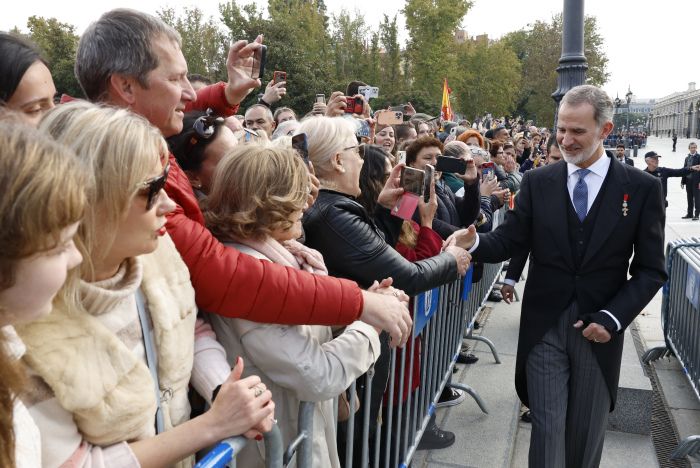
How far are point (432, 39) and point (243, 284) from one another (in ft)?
125

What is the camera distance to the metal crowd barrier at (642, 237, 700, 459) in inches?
173

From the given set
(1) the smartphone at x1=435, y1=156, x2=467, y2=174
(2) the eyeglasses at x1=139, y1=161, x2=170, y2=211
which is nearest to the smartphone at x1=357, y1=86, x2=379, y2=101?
(1) the smartphone at x1=435, y1=156, x2=467, y2=174

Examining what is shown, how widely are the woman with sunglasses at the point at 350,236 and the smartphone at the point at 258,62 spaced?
467mm

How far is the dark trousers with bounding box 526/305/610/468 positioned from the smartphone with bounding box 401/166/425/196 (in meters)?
1.08

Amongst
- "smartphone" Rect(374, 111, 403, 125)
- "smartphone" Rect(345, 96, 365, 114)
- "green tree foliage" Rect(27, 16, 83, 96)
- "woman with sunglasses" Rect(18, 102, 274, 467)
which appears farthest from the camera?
"green tree foliage" Rect(27, 16, 83, 96)

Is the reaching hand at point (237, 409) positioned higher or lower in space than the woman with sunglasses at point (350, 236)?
lower

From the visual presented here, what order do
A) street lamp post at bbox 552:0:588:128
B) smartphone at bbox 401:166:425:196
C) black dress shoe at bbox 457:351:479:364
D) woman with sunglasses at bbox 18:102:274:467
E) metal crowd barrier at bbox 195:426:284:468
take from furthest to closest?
street lamp post at bbox 552:0:588:128 → black dress shoe at bbox 457:351:479:364 → smartphone at bbox 401:166:425:196 → metal crowd barrier at bbox 195:426:284:468 → woman with sunglasses at bbox 18:102:274:467

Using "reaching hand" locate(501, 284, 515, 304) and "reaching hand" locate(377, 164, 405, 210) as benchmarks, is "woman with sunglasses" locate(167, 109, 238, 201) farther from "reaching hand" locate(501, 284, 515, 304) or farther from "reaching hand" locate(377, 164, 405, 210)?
"reaching hand" locate(501, 284, 515, 304)

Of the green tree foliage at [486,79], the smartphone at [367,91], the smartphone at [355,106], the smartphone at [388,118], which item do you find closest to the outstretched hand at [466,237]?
the smartphone at [355,106]

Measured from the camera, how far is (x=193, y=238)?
1786mm

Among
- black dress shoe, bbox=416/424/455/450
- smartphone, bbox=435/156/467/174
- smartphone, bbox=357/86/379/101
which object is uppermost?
smartphone, bbox=357/86/379/101

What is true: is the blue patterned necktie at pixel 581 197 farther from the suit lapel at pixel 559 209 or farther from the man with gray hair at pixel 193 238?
the man with gray hair at pixel 193 238

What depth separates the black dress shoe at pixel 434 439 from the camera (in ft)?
12.7

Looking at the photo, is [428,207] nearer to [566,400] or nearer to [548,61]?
[566,400]
